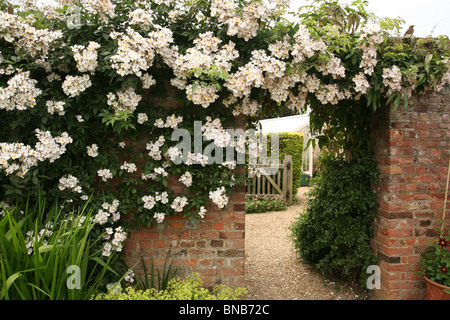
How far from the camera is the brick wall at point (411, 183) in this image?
2.93m

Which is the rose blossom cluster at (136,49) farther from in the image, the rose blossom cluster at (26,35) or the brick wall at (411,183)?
the brick wall at (411,183)

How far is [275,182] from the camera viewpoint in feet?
26.0

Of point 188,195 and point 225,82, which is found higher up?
point 225,82

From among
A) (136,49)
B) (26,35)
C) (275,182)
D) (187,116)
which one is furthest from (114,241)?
(275,182)

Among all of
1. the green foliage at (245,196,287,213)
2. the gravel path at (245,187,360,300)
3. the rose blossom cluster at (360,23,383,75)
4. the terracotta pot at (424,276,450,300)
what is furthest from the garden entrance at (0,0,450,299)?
the green foliage at (245,196,287,213)

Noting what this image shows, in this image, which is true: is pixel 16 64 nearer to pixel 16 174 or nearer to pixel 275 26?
pixel 16 174

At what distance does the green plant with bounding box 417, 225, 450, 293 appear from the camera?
9.04 feet

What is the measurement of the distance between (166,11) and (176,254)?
2.04 m

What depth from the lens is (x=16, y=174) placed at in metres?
2.46

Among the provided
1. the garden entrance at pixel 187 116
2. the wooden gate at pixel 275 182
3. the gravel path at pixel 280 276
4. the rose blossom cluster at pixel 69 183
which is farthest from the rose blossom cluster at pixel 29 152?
the wooden gate at pixel 275 182

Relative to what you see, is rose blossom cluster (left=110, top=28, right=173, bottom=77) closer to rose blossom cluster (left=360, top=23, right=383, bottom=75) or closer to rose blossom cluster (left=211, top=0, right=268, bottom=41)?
rose blossom cluster (left=211, top=0, right=268, bottom=41)

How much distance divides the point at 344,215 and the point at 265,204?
4243mm

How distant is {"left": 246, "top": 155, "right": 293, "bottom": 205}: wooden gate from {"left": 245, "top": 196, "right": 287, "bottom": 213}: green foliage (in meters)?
0.13

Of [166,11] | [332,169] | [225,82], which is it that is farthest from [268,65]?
[332,169]
